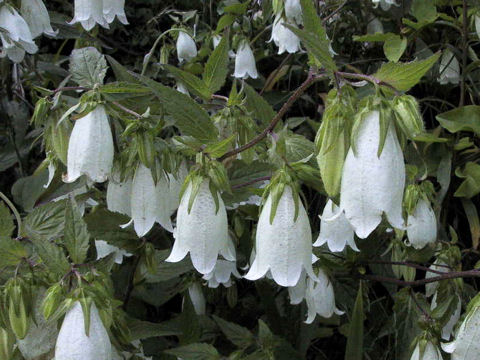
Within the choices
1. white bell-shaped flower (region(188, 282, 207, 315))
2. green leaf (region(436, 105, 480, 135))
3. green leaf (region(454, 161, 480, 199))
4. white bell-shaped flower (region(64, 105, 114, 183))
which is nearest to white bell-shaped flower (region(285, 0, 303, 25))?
green leaf (region(436, 105, 480, 135))

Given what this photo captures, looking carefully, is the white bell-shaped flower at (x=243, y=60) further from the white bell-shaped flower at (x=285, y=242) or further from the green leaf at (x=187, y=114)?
the white bell-shaped flower at (x=285, y=242)

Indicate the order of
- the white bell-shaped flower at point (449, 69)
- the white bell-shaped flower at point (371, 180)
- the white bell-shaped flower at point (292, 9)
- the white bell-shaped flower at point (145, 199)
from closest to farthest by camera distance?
the white bell-shaped flower at point (371, 180)
the white bell-shaped flower at point (145, 199)
the white bell-shaped flower at point (292, 9)
the white bell-shaped flower at point (449, 69)

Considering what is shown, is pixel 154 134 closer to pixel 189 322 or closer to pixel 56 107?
pixel 56 107

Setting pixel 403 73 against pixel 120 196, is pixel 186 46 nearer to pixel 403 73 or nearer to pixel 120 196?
pixel 120 196

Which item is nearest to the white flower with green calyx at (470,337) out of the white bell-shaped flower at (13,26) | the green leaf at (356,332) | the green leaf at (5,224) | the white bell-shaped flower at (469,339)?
the white bell-shaped flower at (469,339)

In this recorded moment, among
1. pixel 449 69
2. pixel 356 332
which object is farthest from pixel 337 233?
pixel 449 69

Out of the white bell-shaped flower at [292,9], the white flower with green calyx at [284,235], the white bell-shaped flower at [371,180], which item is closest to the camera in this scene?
the white bell-shaped flower at [371,180]
